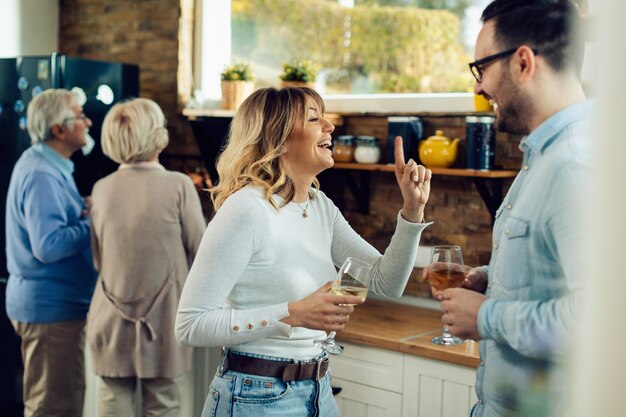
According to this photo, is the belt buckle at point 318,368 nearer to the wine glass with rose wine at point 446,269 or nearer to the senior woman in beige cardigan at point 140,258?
the wine glass with rose wine at point 446,269

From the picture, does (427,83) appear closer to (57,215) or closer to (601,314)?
(57,215)

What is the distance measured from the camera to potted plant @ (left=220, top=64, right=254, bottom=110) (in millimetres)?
3689

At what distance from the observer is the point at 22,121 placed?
3.54m

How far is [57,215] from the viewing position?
2910 millimetres

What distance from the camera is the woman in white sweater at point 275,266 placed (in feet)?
5.13

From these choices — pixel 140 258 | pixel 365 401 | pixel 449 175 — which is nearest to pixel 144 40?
pixel 140 258

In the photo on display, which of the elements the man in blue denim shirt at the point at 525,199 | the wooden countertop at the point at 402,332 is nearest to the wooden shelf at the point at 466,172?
the wooden countertop at the point at 402,332

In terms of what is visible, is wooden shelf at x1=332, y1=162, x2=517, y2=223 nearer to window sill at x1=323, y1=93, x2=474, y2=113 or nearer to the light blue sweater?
window sill at x1=323, y1=93, x2=474, y2=113

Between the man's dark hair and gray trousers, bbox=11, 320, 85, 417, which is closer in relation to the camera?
the man's dark hair

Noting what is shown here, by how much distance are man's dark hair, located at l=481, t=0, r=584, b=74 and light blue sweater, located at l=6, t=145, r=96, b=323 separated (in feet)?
6.99

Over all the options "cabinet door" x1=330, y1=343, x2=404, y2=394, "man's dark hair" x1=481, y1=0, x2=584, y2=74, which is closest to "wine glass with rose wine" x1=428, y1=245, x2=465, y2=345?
"man's dark hair" x1=481, y1=0, x2=584, y2=74

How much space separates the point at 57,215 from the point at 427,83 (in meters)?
1.64

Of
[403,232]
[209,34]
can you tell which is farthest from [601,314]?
[209,34]

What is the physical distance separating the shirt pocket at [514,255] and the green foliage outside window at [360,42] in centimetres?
213
